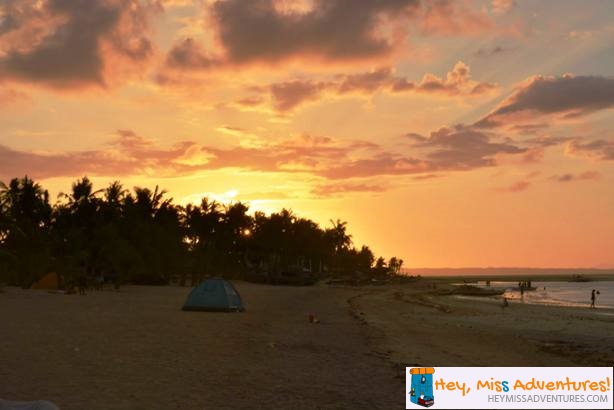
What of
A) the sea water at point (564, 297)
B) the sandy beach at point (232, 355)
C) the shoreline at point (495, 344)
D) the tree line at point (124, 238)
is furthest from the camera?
the sea water at point (564, 297)

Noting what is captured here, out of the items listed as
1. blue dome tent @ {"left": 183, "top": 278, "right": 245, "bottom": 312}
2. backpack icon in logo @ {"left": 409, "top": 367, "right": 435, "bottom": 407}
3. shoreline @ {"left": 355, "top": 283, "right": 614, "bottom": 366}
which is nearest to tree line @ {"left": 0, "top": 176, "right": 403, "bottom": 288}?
blue dome tent @ {"left": 183, "top": 278, "right": 245, "bottom": 312}

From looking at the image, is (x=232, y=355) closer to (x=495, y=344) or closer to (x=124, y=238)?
(x=495, y=344)

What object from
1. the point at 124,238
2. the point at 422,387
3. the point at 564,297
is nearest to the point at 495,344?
the point at 422,387

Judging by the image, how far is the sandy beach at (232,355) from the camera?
986 cm

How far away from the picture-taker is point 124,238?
180ft

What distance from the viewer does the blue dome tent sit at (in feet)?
89.8

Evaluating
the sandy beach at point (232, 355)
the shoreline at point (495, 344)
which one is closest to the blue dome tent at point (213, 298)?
the sandy beach at point (232, 355)

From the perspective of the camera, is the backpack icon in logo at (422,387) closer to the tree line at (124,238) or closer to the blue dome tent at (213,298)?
the blue dome tent at (213,298)

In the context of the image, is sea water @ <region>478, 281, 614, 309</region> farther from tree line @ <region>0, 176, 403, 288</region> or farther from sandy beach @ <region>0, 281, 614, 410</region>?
sandy beach @ <region>0, 281, 614, 410</region>

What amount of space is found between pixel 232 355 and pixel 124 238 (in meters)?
43.4

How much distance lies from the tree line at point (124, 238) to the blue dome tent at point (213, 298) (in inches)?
690

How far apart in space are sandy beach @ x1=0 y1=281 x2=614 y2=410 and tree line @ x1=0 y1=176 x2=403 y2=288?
18680 millimetres

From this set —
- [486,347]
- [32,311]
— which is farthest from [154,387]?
[32,311]

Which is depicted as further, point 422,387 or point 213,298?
point 213,298
